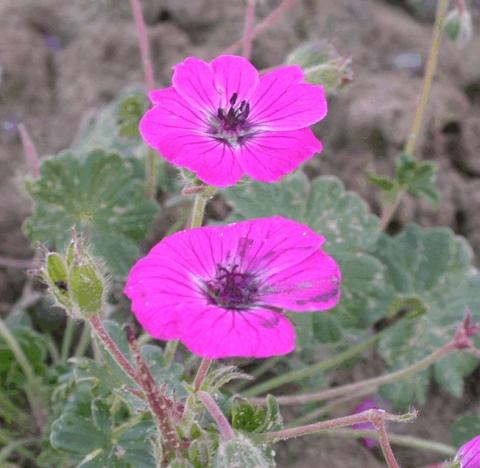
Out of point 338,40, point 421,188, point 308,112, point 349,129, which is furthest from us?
point 338,40

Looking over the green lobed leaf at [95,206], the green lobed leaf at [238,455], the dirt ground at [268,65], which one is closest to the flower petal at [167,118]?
the green lobed leaf at [238,455]

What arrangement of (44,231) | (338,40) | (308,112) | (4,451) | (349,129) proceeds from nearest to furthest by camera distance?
(308,112) < (4,451) < (44,231) < (349,129) < (338,40)

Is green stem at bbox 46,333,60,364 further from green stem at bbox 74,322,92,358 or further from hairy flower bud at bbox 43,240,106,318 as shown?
hairy flower bud at bbox 43,240,106,318

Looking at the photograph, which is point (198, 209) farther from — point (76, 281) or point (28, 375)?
point (28, 375)

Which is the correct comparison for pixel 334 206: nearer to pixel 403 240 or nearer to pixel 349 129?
pixel 403 240

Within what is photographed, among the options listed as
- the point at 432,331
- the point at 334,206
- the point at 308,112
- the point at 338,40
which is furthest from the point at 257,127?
the point at 338,40

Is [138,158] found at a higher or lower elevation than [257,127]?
higher

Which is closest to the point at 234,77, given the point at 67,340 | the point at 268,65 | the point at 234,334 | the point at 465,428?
the point at 234,334

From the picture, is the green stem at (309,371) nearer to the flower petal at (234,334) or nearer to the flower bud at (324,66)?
the flower bud at (324,66)
